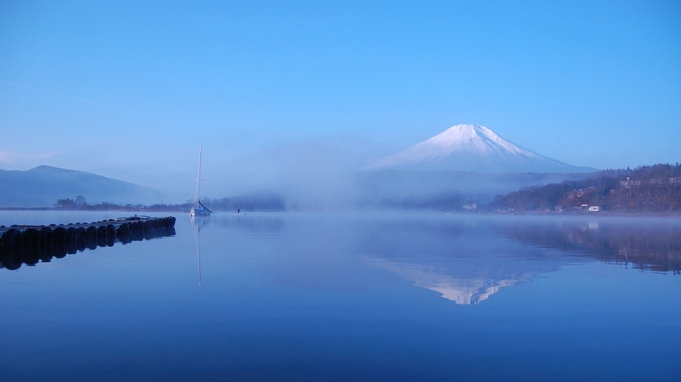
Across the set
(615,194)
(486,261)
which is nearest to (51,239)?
(486,261)

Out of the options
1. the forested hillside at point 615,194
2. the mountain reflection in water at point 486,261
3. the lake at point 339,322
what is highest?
the forested hillside at point 615,194

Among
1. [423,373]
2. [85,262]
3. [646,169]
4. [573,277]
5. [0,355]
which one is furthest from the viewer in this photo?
[646,169]

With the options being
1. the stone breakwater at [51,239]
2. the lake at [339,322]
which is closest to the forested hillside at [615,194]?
the stone breakwater at [51,239]

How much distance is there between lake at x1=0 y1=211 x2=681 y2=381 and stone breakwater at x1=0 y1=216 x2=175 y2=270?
233 cm

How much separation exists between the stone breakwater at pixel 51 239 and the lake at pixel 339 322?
2330mm

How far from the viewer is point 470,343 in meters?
5.88

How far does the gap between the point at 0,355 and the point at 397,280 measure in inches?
255

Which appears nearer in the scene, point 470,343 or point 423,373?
point 423,373

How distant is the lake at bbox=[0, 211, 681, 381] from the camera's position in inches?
198

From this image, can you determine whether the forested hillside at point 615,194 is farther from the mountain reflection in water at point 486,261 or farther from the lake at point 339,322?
the lake at point 339,322

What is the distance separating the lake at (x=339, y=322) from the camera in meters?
5.04

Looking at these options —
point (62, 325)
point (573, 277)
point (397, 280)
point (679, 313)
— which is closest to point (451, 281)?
point (397, 280)

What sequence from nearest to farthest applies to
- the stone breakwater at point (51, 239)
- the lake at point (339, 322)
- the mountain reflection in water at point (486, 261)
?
the lake at point (339, 322), the mountain reflection in water at point (486, 261), the stone breakwater at point (51, 239)

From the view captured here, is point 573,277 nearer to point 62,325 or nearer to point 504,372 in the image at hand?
point 504,372
